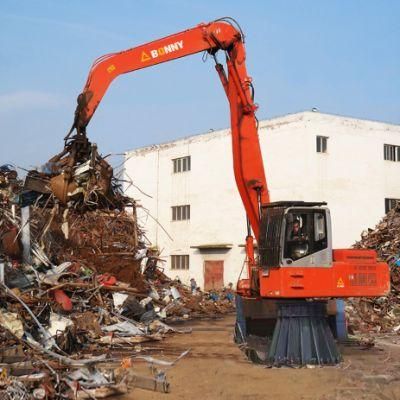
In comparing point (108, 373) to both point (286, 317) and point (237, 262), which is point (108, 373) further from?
point (237, 262)

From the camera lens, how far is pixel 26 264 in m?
13.0

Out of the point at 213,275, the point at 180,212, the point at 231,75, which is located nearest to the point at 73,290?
the point at 231,75

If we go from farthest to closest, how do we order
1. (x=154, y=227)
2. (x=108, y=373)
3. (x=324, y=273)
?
(x=154, y=227) < (x=324, y=273) < (x=108, y=373)

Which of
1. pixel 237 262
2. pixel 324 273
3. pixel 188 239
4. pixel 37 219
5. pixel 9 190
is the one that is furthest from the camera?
pixel 188 239

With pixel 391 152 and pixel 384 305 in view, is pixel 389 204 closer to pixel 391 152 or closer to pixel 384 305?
pixel 391 152

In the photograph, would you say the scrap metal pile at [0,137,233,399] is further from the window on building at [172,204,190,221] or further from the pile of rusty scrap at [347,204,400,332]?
the window on building at [172,204,190,221]

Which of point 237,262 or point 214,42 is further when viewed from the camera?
point 237,262

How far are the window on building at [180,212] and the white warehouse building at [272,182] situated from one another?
0.19 feet

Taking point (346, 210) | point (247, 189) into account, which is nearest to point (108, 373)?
point (247, 189)

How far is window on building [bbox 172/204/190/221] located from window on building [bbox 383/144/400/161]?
11001 mm

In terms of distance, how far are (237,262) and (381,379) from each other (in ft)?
69.4

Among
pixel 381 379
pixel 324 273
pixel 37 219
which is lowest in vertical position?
pixel 381 379

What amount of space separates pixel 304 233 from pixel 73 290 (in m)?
5.63

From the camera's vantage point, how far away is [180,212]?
113 feet
